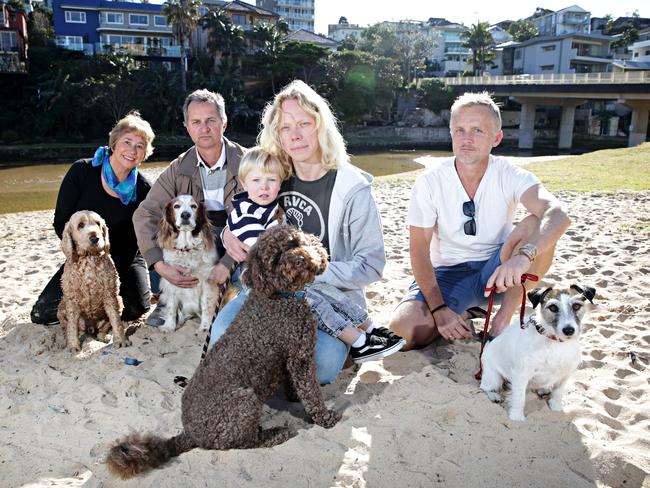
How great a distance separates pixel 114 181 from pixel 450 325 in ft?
10.3

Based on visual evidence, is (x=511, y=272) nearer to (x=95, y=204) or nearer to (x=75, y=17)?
(x=95, y=204)

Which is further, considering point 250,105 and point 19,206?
point 250,105

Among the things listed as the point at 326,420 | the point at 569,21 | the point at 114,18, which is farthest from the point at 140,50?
the point at 569,21

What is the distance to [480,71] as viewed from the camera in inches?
2522

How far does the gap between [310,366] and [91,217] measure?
228 centimetres

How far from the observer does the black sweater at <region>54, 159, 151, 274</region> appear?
453 cm

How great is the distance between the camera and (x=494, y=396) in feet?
10.1

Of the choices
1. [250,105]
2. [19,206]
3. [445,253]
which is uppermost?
[250,105]

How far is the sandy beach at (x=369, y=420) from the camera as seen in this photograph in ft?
8.28

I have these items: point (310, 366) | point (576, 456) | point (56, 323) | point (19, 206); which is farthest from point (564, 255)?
point (19, 206)

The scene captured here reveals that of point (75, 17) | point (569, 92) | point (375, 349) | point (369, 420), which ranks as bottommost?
point (369, 420)

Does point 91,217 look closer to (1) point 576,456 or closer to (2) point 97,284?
(2) point 97,284

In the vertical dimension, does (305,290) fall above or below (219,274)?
above

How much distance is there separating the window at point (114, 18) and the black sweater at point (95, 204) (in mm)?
48909
